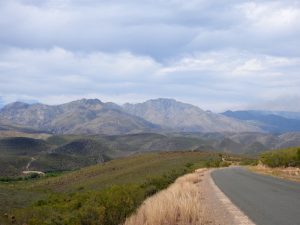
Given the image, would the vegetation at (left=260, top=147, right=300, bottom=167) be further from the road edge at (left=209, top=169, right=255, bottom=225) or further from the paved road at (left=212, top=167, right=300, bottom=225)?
the road edge at (left=209, top=169, right=255, bottom=225)

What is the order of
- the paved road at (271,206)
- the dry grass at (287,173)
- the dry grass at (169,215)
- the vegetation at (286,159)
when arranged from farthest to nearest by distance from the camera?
the vegetation at (286,159) < the dry grass at (287,173) < the paved road at (271,206) < the dry grass at (169,215)

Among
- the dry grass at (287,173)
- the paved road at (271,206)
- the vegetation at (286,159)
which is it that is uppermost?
the vegetation at (286,159)

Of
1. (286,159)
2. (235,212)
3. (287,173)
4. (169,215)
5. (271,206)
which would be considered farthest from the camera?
(286,159)

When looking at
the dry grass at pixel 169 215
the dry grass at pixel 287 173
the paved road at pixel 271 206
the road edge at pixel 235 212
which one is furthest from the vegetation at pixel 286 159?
the dry grass at pixel 169 215

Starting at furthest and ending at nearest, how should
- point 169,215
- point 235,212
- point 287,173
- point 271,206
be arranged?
1. point 287,173
2. point 271,206
3. point 235,212
4. point 169,215

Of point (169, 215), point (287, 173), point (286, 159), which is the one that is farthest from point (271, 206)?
point (286, 159)

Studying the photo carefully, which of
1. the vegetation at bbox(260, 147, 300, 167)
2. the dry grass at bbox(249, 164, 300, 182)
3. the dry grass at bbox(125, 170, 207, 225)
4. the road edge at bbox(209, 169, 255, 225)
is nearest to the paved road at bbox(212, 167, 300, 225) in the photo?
the road edge at bbox(209, 169, 255, 225)

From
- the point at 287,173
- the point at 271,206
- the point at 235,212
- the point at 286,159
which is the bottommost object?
the point at 287,173

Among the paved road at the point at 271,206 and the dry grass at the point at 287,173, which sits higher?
the paved road at the point at 271,206

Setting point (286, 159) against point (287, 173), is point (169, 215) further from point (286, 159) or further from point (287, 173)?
point (286, 159)

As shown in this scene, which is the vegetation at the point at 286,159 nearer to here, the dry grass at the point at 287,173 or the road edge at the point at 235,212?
the dry grass at the point at 287,173

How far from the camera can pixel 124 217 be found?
1759cm

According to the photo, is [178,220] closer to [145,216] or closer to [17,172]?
[145,216]

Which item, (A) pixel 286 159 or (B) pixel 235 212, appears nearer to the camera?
(B) pixel 235 212
